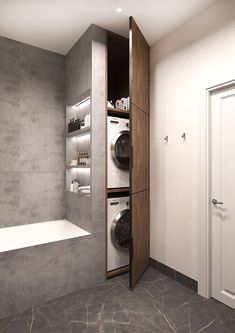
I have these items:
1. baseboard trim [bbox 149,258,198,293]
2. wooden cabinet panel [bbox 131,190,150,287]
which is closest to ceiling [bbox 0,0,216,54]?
wooden cabinet panel [bbox 131,190,150,287]

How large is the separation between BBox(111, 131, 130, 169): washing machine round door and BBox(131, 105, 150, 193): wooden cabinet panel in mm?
265

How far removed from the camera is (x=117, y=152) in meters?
2.85

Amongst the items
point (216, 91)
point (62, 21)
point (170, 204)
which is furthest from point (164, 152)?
point (62, 21)

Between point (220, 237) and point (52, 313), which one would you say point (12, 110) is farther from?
point (220, 237)

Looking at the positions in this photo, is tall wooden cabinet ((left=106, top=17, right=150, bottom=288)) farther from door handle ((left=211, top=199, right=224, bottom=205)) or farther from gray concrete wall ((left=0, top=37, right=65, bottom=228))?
gray concrete wall ((left=0, top=37, right=65, bottom=228))

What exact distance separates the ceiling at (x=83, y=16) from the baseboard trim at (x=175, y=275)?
3040mm

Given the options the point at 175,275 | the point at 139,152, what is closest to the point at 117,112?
the point at 139,152

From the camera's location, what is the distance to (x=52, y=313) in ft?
6.93

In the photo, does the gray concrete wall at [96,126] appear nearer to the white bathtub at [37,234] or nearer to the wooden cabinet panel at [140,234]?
the white bathtub at [37,234]

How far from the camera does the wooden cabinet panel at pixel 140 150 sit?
2.51m

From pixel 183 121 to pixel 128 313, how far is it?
215cm

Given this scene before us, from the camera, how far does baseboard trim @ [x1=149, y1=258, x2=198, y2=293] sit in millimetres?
2475

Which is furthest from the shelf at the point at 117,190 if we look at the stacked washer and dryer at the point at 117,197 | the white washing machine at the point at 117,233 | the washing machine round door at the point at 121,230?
the washing machine round door at the point at 121,230

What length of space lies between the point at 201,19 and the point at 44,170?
2838mm
